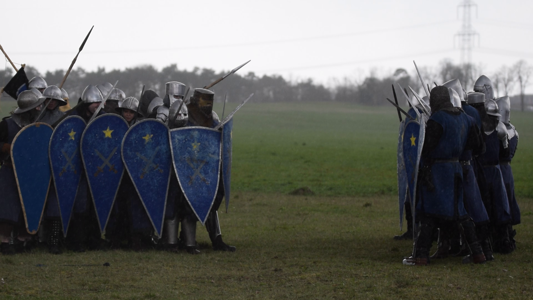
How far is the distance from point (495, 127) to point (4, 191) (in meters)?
5.03

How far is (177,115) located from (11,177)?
1.78 metres

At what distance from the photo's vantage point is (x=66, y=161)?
280 inches

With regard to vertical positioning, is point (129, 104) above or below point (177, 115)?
above

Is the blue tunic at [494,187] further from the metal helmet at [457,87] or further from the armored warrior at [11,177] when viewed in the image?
the armored warrior at [11,177]

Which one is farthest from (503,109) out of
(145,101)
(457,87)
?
(145,101)

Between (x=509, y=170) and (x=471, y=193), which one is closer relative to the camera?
(x=471, y=193)

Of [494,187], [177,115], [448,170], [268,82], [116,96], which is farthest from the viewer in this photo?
[268,82]

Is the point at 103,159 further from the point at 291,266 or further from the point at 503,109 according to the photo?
the point at 503,109

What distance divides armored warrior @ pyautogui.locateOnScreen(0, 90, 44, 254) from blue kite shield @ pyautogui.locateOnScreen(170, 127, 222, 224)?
1.48 meters

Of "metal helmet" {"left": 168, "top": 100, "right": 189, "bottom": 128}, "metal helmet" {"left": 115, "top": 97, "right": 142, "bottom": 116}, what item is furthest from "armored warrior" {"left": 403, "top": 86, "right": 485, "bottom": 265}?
"metal helmet" {"left": 115, "top": 97, "right": 142, "bottom": 116}

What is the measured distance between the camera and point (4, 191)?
690 centimetres

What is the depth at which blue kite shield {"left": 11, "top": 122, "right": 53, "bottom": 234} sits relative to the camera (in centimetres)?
689

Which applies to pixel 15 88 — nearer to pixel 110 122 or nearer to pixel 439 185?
pixel 110 122

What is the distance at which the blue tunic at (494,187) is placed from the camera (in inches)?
280
